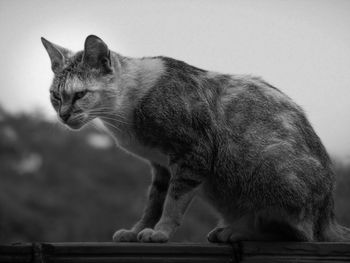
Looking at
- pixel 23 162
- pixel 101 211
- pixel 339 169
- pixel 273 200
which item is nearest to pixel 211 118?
pixel 273 200

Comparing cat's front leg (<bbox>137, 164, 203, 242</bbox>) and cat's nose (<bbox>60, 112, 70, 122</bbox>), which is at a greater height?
cat's nose (<bbox>60, 112, 70, 122</bbox>)

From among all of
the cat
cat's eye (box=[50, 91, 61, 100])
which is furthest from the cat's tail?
cat's eye (box=[50, 91, 61, 100])

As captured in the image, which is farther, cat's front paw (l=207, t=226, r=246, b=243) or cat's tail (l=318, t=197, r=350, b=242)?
cat's tail (l=318, t=197, r=350, b=242)

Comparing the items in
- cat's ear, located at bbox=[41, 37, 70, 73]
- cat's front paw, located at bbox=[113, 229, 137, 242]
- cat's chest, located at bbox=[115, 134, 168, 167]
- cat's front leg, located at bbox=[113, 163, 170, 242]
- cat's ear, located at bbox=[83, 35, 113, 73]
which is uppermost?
cat's ear, located at bbox=[83, 35, 113, 73]

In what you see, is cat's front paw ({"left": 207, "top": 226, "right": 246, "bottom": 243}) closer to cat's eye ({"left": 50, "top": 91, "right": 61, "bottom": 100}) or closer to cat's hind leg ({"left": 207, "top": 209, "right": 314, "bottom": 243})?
cat's hind leg ({"left": 207, "top": 209, "right": 314, "bottom": 243})

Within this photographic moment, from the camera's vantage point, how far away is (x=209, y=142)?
362 cm

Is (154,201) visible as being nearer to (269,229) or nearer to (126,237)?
(126,237)

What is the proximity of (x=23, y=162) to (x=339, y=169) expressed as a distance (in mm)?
15981

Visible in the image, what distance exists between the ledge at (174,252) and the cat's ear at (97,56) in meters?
1.21

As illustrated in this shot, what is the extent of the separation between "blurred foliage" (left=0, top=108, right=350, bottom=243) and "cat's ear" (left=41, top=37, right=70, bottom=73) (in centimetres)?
1085

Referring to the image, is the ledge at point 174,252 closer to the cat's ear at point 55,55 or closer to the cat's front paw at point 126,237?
the cat's front paw at point 126,237

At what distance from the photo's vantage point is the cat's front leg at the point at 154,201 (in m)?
3.79

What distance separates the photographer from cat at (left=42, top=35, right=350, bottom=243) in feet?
11.5

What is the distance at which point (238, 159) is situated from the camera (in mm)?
3578
